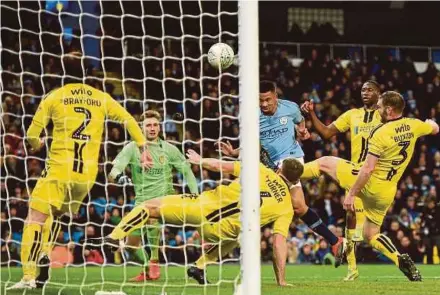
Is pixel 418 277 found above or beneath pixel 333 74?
beneath

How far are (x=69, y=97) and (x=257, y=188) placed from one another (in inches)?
117

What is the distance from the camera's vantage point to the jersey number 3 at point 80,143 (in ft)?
27.1

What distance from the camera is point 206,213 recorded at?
7.64m

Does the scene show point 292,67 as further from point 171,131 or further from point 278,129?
point 278,129

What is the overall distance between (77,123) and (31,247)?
1109 mm

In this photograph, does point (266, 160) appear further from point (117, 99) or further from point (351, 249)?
point (117, 99)

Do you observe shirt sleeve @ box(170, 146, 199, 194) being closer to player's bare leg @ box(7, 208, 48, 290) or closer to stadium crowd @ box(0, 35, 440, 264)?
player's bare leg @ box(7, 208, 48, 290)

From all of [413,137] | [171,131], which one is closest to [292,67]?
[171,131]

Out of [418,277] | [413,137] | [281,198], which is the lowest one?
[418,277]

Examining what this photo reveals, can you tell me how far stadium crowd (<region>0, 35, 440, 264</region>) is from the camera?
1399 centimetres

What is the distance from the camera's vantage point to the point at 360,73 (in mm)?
18594

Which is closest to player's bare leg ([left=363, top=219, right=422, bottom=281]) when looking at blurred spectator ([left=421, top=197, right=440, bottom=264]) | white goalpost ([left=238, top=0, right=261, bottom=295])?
white goalpost ([left=238, top=0, right=261, bottom=295])

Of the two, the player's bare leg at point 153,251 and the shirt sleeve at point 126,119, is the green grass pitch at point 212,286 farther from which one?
the shirt sleeve at point 126,119

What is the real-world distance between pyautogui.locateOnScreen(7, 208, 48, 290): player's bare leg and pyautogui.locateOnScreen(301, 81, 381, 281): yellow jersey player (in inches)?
115
